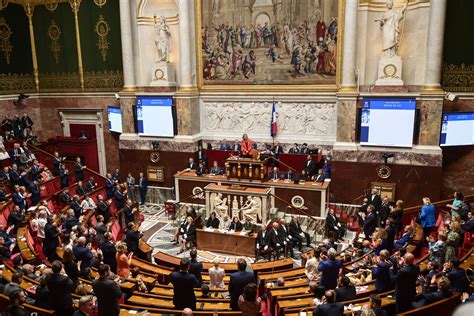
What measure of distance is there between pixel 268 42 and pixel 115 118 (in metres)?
8.39

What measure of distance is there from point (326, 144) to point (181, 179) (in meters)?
6.27

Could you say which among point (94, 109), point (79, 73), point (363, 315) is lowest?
point (363, 315)

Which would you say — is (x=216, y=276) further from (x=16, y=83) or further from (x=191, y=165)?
(x=16, y=83)

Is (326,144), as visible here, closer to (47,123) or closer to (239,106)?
(239,106)

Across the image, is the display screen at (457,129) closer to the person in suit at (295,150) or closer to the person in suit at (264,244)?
the person in suit at (295,150)

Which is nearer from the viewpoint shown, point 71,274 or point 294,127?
point 71,274

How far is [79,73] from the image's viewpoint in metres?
20.7

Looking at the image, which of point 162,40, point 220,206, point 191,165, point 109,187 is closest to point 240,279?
point 220,206

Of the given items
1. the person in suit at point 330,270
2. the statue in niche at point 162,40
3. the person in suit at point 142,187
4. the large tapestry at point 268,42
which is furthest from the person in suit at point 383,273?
the statue in niche at point 162,40

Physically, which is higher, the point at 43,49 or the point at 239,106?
the point at 43,49

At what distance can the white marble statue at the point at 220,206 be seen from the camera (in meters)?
14.4

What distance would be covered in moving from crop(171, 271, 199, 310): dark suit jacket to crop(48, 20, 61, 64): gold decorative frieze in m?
18.1

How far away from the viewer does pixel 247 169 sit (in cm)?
1533

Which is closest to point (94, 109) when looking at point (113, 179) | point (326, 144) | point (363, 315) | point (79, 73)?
point (79, 73)
